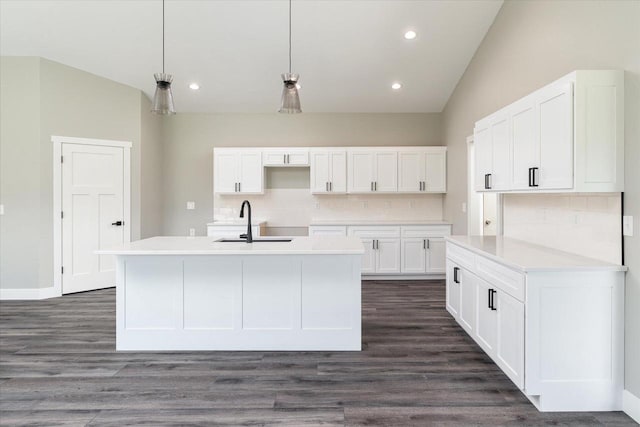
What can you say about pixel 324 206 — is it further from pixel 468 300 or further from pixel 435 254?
pixel 468 300

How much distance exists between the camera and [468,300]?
11.4 feet

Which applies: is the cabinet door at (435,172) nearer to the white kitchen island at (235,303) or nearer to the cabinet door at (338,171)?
the cabinet door at (338,171)

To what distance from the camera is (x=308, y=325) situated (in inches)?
131

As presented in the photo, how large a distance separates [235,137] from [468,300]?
4.70m

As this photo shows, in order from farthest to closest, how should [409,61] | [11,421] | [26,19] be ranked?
1. [409,61]
2. [26,19]
3. [11,421]

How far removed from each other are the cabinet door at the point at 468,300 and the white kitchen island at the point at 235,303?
3.20ft

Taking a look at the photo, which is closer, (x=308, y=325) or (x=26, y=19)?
(x=308, y=325)

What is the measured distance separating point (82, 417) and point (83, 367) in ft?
2.59

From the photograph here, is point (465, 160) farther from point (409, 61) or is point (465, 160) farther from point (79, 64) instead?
point (79, 64)

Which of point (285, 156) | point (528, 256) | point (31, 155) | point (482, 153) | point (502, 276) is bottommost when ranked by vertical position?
point (502, 276)

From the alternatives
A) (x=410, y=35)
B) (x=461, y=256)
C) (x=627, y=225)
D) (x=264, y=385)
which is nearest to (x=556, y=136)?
(x=627, y=225)

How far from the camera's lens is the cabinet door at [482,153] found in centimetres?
370

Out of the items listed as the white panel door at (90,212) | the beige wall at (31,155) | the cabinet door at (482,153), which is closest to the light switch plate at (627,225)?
the cabinet door at (482,153)

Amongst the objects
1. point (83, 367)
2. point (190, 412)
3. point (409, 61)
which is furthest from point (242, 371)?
point (409, 61)
